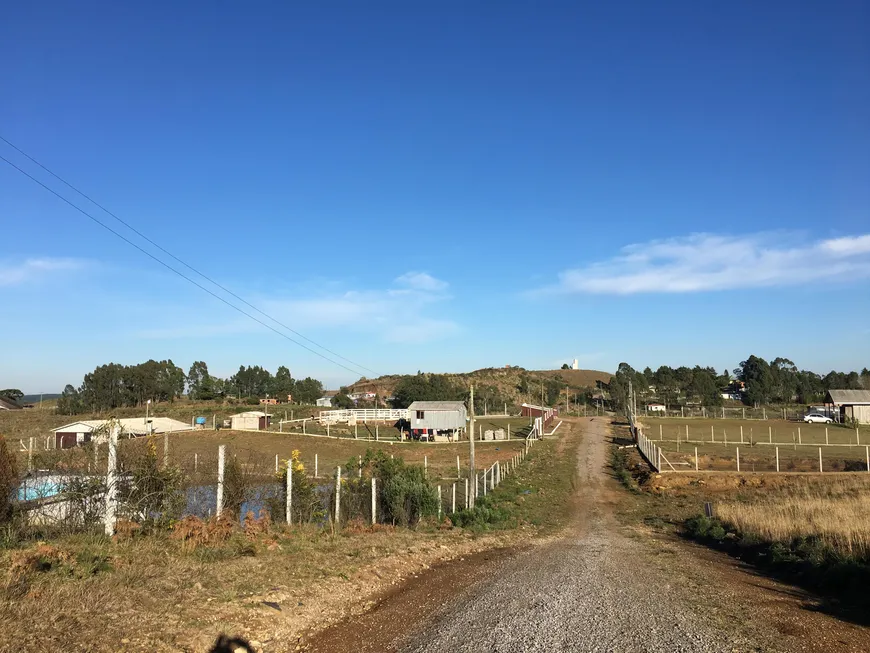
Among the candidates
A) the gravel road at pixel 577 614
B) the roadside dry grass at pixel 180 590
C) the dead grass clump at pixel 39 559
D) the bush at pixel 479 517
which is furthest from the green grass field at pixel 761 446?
the dead grass clump at pixel 39 559

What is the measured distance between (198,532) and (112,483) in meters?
1.76

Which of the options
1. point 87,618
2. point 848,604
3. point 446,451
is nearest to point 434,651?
point 87,618

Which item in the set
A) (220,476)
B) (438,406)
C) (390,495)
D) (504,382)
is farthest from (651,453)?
(504,382)

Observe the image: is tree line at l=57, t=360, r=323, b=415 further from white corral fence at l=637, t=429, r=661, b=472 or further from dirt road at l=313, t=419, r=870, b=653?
dirt road at l=313, t=419, r=870, b=653

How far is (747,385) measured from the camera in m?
152

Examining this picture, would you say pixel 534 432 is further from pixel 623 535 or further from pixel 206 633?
pixel 206 633

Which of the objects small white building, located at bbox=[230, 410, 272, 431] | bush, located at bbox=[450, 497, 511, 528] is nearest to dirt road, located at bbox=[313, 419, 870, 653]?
bush, located at bbox=[450, 497, 511, 528]

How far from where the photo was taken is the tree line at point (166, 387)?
108 m

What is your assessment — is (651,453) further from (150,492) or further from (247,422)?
(247,422)

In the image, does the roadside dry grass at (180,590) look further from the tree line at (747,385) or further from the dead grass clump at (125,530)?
the tree line at (747,385)

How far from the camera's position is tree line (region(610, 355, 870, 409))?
427ft

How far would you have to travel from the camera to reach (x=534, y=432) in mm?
65000

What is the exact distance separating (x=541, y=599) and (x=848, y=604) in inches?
198

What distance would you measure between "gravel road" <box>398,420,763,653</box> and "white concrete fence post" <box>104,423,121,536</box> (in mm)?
6055
